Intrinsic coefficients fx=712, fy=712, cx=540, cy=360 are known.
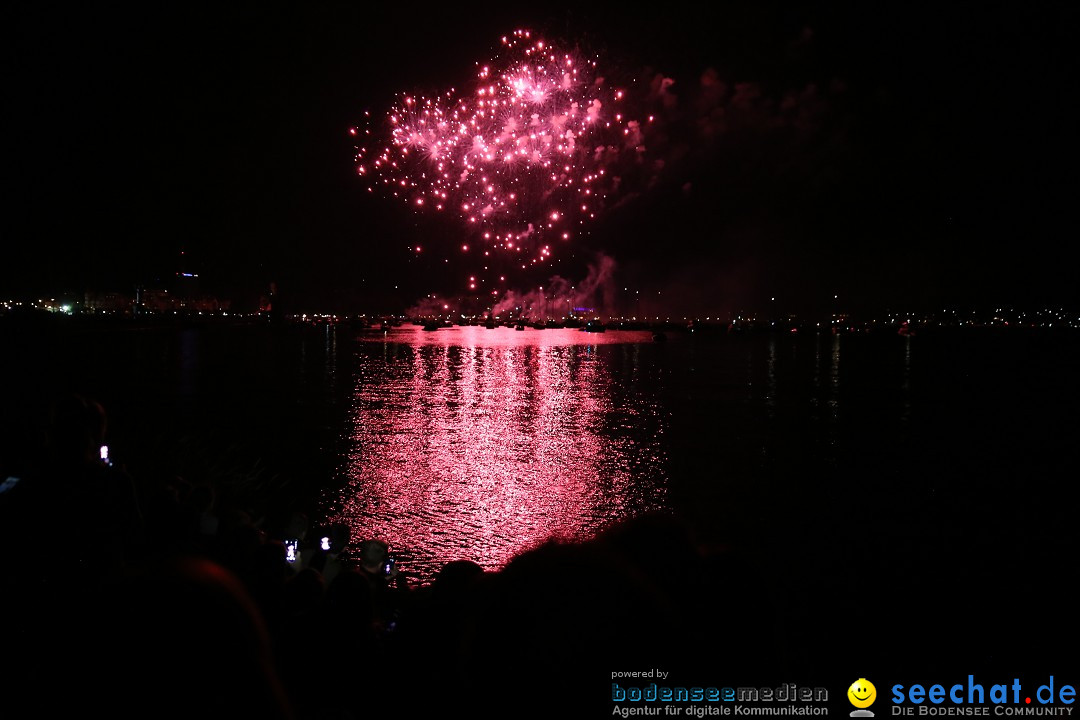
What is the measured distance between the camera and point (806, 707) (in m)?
1.60

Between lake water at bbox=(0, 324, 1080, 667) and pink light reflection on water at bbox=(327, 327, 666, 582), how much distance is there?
0.18ft

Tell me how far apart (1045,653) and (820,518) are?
3.99 metres

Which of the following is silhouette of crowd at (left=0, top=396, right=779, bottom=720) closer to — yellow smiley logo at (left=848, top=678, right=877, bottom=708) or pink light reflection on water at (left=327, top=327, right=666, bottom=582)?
yellow smiley logo at (left=848, top=678, right=877, bottom=708)

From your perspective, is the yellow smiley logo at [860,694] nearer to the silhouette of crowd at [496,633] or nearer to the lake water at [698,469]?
the lake water at [698,469]

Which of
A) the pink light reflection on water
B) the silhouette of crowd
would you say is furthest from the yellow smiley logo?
the pink light reflection on water

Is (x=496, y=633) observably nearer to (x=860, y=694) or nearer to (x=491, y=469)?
(x=860, y=694)

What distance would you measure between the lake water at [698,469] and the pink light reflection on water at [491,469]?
2.2 inches

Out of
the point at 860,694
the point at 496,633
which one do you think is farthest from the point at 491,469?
the point at 496,633

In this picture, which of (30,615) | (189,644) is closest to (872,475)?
(30,615)

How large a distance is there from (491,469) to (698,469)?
11.8ft

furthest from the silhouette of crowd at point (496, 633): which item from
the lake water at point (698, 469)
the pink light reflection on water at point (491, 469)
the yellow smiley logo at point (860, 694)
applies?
the pink light reflection on water at point (491, 469)

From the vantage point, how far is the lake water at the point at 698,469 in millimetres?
6875

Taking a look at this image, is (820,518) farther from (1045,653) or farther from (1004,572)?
(1045,653)

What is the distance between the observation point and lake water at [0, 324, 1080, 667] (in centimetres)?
688
